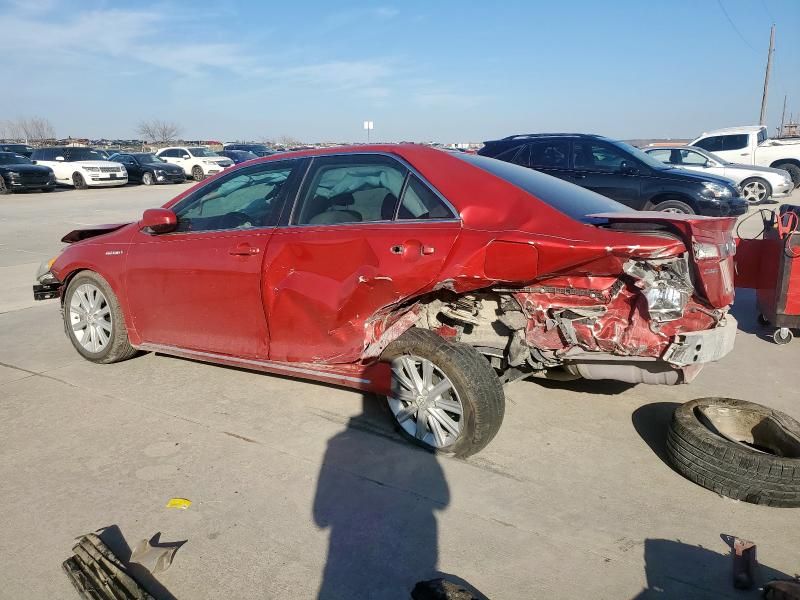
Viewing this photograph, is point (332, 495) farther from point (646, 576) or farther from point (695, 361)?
point (695, 361)

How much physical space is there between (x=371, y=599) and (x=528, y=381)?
2502mm

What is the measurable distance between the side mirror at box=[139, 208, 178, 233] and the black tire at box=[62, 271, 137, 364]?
0.72 metres

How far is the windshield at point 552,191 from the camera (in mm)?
3606

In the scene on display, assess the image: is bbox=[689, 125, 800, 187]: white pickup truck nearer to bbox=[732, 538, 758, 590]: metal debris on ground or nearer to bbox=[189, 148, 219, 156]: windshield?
bbox=[732, 538, 758, 590]: metal debris on ground

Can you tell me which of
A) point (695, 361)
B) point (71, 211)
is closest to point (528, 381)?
point (695, 361)

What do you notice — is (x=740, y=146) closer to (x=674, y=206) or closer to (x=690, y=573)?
(x=674, y=206)

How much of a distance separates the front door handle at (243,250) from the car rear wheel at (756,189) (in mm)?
15498

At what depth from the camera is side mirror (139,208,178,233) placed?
4.44 metres

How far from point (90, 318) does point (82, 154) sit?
78.9 feet

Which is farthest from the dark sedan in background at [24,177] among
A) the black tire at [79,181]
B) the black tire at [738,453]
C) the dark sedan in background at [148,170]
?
the black tire at [738,453]

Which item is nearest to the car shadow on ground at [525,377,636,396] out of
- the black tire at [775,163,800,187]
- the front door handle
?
the front door handle

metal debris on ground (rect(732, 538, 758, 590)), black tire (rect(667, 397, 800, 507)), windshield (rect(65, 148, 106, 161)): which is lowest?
metal debris on ground (rect(732, 538, 758, 590))

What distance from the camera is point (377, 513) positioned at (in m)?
3.05

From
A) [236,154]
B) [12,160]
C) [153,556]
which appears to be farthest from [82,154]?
[153,556]
